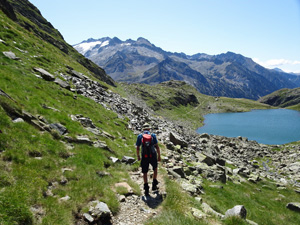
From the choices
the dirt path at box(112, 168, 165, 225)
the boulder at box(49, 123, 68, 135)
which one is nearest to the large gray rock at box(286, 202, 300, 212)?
the dirt path at box(112, 168, 165, 225)

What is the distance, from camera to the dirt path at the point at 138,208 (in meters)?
8.98

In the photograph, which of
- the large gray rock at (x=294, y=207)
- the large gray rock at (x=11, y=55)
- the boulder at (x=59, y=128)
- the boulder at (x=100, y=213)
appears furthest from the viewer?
the large gray rock at (x=11, y=55)

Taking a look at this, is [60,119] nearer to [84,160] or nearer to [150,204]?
[84,160]

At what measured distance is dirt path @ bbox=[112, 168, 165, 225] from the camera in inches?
354

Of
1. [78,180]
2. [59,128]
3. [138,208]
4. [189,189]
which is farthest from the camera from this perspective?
[59,128]

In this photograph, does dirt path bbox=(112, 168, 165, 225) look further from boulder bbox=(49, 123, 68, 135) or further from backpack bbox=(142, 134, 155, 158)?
boulder bbox=(49, 123, 68, 135)

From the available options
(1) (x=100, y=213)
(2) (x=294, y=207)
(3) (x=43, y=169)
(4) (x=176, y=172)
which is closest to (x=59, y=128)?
(3) (x=43, y=169)

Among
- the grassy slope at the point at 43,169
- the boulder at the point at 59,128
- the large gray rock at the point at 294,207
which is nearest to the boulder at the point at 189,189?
the grassy slope at the point at 43,169

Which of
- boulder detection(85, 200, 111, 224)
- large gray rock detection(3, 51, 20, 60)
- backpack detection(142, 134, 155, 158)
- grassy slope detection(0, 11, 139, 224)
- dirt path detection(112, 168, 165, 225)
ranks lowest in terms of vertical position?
dirt path detection(112, 168, 165, 225)

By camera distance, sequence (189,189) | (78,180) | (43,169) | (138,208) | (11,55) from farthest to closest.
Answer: (11,55), (189,189), (78,180), (138,208), (43,169)

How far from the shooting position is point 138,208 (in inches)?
395

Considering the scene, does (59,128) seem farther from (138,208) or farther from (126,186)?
(138,208)

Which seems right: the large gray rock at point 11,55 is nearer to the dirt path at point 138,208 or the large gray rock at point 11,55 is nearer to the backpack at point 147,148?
the backpack at point 147,148

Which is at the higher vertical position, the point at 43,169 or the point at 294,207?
the point at 43,169
